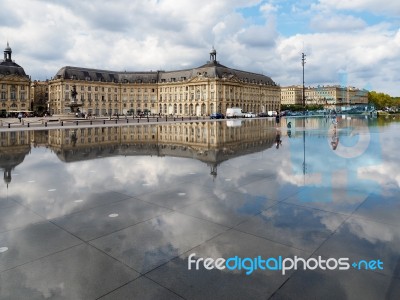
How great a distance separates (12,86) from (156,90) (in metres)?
50.7

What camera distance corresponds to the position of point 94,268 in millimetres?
5090

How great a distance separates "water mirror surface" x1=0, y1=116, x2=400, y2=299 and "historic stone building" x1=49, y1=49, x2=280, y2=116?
109297mm

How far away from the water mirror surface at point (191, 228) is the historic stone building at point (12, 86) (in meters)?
113

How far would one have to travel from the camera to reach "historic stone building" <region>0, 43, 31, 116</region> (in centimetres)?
10900

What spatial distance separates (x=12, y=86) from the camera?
111m

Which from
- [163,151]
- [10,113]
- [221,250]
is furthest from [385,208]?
[10,113]

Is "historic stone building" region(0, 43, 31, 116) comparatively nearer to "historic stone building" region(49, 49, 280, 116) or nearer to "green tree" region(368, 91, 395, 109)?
"historic stone building" region(49, 49, 280, 116)

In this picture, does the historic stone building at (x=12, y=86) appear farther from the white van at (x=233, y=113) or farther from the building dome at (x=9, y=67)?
the white van at (x=233, y=113)

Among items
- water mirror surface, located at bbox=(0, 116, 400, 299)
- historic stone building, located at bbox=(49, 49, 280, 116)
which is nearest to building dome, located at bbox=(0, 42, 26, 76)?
historic stone building, located at bbox=(49, 49, 280, 116)

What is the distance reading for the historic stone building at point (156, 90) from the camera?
116m

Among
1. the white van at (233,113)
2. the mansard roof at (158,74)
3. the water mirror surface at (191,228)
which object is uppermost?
the mansard roof at (158,74)

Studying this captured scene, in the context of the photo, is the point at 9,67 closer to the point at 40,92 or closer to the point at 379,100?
the point at 40,92

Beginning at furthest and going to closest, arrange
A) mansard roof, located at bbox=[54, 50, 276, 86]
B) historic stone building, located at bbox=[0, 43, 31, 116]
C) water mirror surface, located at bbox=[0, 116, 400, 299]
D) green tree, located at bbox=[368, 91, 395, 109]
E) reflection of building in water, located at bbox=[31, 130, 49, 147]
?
green tree, located at bbox=[368, 91, 395, 109] < mansard roof, located at bbox=[54, 50, 276, 86] < historic stone building, located at bbox=[0, 43, 31, 116] < reflection of building in water, located at bbox=[31, 130, 49, 147] < water mirror surface, located at bbox=[0, 116, 400, 299]

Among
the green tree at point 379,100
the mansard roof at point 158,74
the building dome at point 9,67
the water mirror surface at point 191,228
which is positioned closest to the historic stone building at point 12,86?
the building dome at point 9,67
